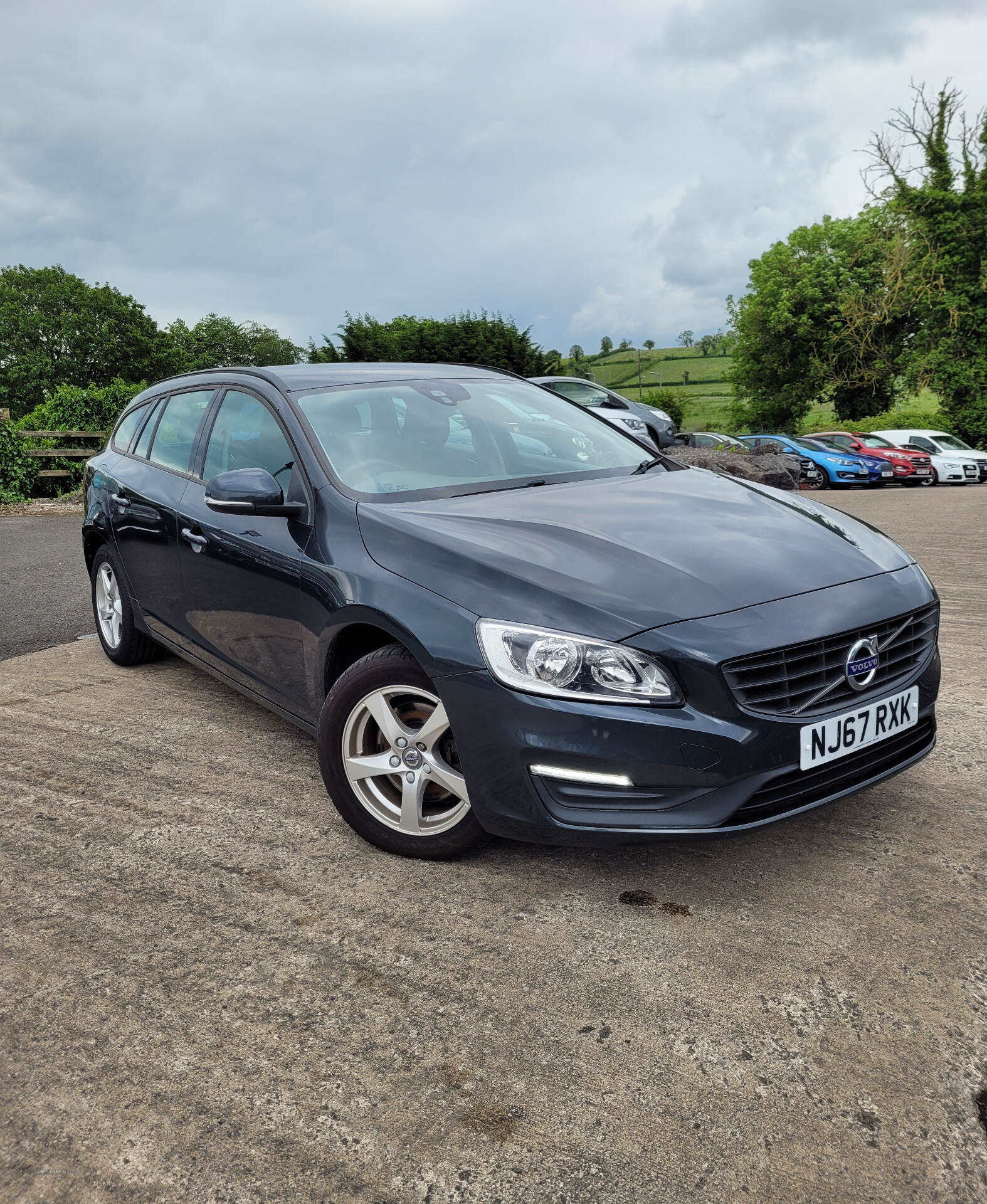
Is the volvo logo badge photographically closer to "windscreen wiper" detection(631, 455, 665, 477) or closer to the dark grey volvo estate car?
the dark grey volvo estate car

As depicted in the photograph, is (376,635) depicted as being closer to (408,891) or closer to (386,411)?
(408,891)

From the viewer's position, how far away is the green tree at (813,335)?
45531mm

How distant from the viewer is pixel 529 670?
8.51 feet

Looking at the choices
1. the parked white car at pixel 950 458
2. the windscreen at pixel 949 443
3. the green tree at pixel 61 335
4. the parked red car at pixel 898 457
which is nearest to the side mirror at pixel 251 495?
the parked red car at pixel 898 457

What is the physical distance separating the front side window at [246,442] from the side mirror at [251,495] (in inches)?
6.0

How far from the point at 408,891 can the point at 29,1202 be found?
→ 4.13ft

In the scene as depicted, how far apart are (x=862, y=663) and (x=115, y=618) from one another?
410 centimetres

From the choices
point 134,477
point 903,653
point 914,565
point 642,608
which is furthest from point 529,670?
point 134,477

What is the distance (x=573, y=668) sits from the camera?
8.41 ft

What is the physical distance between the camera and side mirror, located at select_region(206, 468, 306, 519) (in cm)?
340

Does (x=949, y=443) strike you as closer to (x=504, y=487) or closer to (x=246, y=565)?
(x=504, y=487)

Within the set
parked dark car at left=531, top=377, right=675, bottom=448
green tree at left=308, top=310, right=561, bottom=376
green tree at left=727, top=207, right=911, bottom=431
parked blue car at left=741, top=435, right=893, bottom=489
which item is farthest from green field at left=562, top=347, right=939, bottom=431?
parked dark car at left=531, top=377, right=675, bottom=448

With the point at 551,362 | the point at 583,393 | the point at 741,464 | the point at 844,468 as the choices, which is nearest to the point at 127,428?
the point at 583,393

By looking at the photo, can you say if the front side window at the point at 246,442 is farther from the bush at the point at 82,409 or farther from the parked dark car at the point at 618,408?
the bush at the point at 82,409
